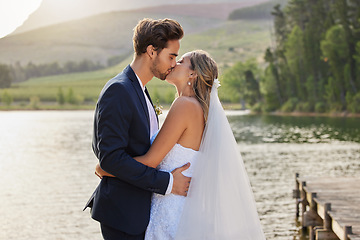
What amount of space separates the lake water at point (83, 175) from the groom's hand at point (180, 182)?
811 cm

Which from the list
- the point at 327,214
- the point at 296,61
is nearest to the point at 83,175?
the point at 327,214

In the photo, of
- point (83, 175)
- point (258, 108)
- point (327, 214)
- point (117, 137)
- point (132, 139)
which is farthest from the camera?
point (258, 108)

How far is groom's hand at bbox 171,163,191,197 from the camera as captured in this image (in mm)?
2676

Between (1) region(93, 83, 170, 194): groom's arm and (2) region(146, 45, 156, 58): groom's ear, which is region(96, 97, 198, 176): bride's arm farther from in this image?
(2) region(146, 45, 156, 58): groom's ear

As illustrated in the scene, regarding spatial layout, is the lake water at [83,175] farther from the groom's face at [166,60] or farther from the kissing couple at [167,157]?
the groom's face at [166,60]

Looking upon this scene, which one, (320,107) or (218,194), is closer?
(218,194)

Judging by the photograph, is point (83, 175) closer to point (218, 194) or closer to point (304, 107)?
point (218, 194)

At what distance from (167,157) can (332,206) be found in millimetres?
5807

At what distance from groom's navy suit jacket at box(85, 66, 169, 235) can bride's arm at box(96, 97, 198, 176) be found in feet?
0.16

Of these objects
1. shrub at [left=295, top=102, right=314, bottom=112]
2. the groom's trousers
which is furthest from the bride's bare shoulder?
shrub at [left=295, top=102, right=314, bottom=112]

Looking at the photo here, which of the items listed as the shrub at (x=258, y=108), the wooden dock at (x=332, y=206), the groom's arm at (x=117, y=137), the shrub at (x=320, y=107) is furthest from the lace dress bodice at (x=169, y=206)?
the shrub at (x=258, y=108)

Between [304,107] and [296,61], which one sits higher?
[296,61]

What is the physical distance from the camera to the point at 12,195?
16656 mm

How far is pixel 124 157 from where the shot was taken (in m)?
2.41
